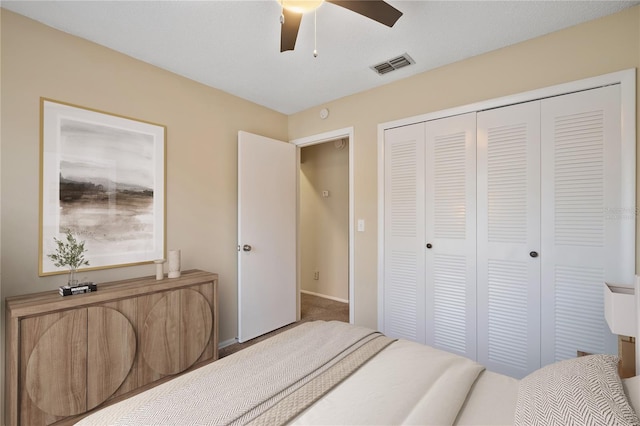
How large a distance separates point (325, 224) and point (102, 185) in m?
2.93

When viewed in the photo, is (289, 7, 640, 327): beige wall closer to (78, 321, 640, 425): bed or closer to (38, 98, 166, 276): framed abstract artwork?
(78, 321, 640, 425): bed

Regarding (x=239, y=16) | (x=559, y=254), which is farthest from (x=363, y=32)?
(x=559, y=254)

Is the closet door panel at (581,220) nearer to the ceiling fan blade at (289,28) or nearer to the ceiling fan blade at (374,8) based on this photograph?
the ceiling fan blade at (374,8)

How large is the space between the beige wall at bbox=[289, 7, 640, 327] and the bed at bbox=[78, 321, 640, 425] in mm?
1558

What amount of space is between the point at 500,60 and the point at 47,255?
344cm

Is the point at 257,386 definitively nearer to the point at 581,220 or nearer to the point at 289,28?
the point at 289,28

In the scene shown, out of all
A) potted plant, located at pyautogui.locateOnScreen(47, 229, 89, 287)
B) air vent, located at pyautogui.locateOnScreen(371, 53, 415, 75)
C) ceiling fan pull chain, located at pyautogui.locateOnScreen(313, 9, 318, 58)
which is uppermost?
air vent, located at pyautogui.locateOnScreen(371, 53, 415, 75)

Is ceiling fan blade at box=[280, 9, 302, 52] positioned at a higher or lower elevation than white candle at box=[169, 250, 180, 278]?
higher

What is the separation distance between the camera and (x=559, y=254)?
193 cm

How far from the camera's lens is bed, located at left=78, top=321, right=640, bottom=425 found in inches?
35.0

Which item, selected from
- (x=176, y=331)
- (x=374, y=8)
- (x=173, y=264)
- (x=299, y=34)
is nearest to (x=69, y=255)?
(x=173, y=264)

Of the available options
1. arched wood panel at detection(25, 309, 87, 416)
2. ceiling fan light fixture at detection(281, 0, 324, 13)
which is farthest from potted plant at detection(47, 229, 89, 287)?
ceiling fan light fixture at detection(281, 0, 324, 13)

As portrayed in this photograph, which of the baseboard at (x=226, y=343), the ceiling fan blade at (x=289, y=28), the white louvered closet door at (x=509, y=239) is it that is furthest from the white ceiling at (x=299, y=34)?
the baseboard at (x=226, y=343)

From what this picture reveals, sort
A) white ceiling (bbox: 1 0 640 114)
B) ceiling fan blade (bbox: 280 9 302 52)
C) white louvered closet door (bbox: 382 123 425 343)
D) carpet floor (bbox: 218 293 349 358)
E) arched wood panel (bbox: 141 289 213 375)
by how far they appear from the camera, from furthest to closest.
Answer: carpet floor (bbox: 218 293 349 358), white louvered closet door (bbox: 382 123 425 343), arched wood panel (bbox: 141 289 213 375), white ceiling (bbox: 1 0 640 114), ceiling fan blade (bbox: 280 9 302 52)
